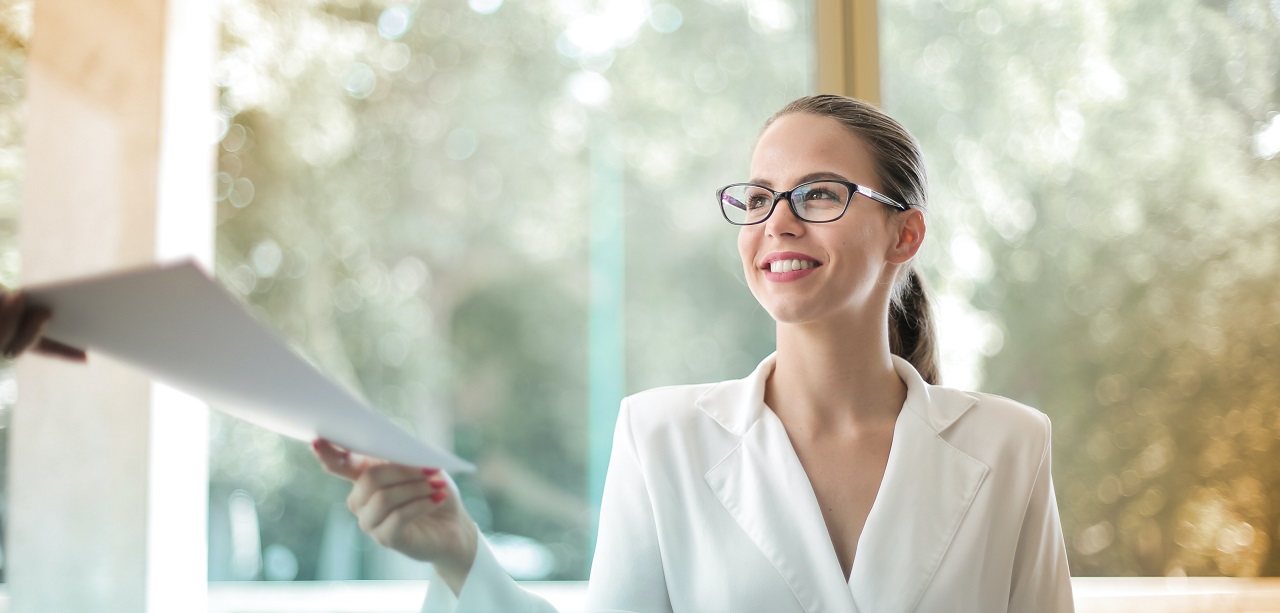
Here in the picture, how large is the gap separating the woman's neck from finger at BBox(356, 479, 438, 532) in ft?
2.31

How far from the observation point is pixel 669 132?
2143 millimetres

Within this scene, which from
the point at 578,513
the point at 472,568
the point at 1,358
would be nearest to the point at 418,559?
the point at 472,568

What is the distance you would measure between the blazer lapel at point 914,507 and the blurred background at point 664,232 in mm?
818

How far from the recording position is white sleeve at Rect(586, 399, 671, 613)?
49.3 inches

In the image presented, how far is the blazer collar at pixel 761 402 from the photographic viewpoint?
1348mm

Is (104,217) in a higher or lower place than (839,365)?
higher

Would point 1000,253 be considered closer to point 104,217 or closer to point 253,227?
point 253,227

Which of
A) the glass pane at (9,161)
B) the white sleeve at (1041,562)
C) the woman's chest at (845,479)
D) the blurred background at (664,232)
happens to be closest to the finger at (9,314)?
the woman's chest at (845,479)

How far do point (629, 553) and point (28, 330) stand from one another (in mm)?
853

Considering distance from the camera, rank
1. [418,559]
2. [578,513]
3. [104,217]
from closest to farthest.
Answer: [418,559]
[104,217]
[578,513]

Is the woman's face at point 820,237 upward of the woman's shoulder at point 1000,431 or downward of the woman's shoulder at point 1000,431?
upward

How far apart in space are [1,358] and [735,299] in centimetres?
168

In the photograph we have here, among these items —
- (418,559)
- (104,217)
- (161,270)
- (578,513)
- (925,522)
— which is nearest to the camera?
(161,270)

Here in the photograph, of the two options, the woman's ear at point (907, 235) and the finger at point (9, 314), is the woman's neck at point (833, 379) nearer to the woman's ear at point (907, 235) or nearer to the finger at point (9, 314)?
the woman's ear at point (907, 235)
